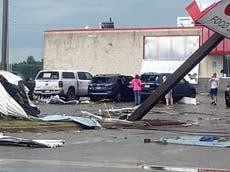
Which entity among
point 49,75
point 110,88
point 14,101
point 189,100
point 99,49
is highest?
point 99,49

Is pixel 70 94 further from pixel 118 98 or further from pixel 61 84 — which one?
pixel 118 98

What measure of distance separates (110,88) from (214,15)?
754 inches

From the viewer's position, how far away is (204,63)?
177 ft

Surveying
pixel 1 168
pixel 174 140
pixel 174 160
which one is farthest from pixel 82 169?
pixel 174 140

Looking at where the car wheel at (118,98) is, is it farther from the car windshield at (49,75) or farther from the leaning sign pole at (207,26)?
the leaning sign pole at (207,26)

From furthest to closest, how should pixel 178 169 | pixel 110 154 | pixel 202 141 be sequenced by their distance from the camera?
pixel 202 141, pixel 110 154, pixel 178 169

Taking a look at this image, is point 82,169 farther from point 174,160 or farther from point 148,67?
point 148,67

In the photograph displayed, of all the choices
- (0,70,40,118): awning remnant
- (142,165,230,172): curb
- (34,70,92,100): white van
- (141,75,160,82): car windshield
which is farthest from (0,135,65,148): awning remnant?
(141,75,160,82): car windshield

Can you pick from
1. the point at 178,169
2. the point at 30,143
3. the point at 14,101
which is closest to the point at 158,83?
the point at 14,101

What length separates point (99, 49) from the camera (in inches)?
2303

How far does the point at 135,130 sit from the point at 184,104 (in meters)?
17.1

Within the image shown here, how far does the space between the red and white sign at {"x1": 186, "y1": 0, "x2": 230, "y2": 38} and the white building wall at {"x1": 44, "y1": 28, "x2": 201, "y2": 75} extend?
34553 mm

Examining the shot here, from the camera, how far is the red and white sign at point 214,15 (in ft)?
61.6

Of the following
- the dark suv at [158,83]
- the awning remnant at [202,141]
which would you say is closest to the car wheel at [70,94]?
the dark suv at [158,83]
